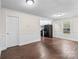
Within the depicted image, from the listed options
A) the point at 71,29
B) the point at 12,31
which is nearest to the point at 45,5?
the point at 12,31

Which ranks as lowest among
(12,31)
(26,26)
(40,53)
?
(40,53)

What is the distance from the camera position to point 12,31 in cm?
535

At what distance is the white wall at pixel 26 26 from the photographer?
5.38m

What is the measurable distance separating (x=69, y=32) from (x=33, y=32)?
371 centimetres

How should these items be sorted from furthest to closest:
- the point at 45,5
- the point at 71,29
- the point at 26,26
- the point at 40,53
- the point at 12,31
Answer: the point at 71,29, the point at 26,26, the point at 12,31, the point at 45,5, the point at 40,53

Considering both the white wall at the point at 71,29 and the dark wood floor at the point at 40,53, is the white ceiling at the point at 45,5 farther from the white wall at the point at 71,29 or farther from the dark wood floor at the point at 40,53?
the white wall at the point at 71,29

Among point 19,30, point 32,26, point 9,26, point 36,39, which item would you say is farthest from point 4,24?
point 36,39

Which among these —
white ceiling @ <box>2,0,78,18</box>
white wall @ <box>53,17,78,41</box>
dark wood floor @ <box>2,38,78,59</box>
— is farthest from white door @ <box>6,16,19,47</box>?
white wall @ <box>53,17,78,41</box>

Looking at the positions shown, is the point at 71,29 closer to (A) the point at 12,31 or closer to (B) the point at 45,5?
(B) the point at 45,5

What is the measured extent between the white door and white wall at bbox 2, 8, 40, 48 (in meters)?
0.24

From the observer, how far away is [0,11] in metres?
4.36

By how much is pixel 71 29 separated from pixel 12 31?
5.52 m

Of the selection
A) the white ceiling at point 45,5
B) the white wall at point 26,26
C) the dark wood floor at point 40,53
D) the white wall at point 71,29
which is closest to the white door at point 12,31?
the white wall at point 26,26

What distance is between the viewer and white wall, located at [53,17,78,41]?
312 inches
